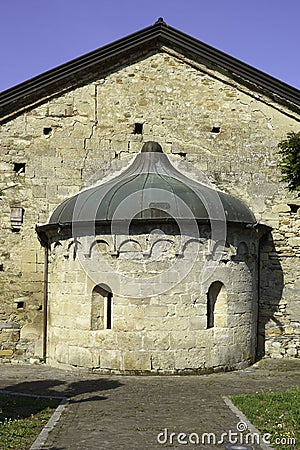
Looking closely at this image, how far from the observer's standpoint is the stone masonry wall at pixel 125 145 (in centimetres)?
1248

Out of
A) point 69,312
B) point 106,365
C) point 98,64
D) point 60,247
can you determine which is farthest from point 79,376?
point 98,64

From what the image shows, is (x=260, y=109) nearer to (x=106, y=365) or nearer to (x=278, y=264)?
(x=278, y=264)

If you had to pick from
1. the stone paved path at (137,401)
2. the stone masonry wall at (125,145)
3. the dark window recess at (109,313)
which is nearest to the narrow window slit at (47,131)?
the stone masonry wall at (125,145)

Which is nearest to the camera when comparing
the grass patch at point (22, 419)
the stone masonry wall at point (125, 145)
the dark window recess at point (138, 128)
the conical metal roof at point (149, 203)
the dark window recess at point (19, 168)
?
the grass patch at point (22, 419)

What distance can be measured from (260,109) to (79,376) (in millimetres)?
7063

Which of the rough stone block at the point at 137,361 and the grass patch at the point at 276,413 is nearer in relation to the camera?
the grass patch at the point at 276,413

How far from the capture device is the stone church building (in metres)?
10.6

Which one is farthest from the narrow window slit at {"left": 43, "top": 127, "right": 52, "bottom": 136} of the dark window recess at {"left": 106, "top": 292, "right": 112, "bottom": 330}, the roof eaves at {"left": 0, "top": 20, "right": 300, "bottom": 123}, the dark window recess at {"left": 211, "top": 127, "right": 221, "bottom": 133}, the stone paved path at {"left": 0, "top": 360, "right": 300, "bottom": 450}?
the stone paved path at {"left": 0, "top": 360, "right": 300, "bottom": 450}

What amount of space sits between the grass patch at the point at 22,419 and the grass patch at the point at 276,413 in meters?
2.44

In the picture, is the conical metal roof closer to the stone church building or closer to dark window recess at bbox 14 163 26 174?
the stone church building

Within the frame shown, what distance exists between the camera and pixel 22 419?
23.3 feet

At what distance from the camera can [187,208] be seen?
35.0 ft

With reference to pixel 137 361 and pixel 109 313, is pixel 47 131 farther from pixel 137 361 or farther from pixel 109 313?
pixel 137 361

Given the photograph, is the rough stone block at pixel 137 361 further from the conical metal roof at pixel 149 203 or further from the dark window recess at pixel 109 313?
the conical metal roof at pixel 149 203
